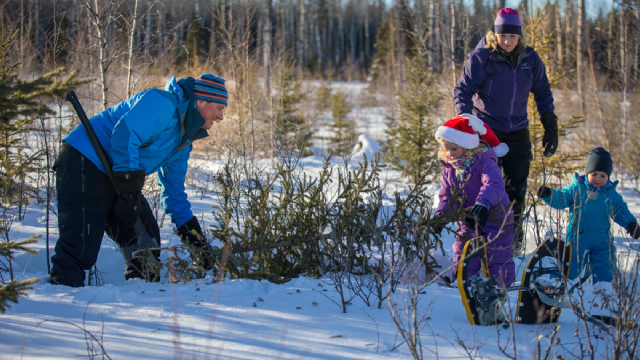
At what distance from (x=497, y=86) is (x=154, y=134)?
9.16 ft

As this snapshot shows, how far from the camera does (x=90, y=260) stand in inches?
111

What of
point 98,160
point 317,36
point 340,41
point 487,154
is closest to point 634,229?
point 487,154

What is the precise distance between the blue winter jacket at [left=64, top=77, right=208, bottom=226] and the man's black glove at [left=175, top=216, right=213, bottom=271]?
56mm

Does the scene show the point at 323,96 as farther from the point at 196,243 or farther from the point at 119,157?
the point at 119,157

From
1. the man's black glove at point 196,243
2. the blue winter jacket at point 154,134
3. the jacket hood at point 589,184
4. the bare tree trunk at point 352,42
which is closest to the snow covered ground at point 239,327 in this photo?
the man's black glove at point 196,243

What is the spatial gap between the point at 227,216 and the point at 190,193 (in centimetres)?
329

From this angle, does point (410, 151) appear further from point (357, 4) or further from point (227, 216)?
point (357, 4)

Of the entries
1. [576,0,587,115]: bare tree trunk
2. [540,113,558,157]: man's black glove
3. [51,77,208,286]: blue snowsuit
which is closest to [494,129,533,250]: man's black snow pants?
[540,113,558,157]: man's black glove

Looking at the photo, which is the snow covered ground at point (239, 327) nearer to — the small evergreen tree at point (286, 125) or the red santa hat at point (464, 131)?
the red santa hat at point (464, 131)

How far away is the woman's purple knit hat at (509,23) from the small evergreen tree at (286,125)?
180cm

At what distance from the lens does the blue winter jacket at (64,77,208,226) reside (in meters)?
2.71

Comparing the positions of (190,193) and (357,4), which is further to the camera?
(357,4)

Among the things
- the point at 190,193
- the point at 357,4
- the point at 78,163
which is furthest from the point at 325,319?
the point at 357,4

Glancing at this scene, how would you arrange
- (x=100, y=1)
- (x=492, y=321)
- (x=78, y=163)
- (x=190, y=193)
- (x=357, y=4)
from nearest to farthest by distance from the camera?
1. (x=492, y=321)
2. (x=78, y=163)
3. (x=100, y=1)
4. (x=190, y=193)
5. (x=357, y=4)
